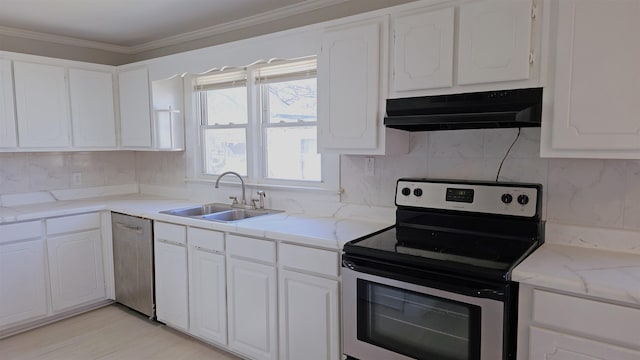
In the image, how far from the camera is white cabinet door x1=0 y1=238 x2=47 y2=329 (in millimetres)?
3000

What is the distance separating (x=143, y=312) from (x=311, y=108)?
2101 millimetres

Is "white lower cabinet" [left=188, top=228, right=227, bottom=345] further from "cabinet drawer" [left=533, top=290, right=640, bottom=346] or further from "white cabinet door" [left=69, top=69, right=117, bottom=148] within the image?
"cabinet drawer" [left=533, top=290, right=640, bottom=346]

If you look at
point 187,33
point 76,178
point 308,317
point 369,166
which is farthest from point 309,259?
point 76,178

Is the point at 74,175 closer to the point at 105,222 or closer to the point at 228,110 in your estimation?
the point at 105,222

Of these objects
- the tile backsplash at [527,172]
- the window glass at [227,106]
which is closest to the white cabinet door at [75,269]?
the window glass at [227,106]

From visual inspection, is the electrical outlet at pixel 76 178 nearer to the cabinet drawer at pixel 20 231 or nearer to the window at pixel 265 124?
the cabinet drawer at pixel 20 231

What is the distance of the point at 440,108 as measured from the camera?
6.68ft

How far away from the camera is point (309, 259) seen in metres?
2.25

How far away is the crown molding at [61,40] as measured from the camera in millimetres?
3540

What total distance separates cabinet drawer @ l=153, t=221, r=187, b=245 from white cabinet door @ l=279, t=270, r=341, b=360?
92cm

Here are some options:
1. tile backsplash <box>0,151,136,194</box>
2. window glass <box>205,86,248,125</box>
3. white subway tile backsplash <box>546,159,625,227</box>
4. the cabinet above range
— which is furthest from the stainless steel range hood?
tile backsplash <box>0,151,136,194</box>

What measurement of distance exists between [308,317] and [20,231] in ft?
7.60

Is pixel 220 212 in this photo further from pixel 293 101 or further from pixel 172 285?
pixel 293 101

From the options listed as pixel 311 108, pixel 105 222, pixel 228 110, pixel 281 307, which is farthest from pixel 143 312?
pixel 311 108
